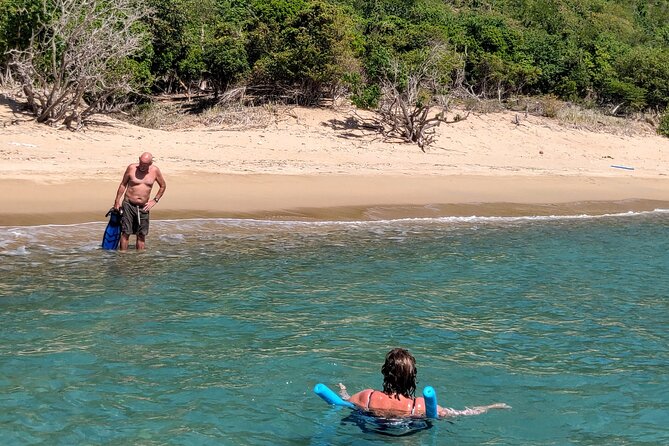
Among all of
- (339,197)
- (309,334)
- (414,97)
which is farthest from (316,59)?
(309,334)

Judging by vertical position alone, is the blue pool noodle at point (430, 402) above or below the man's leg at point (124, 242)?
below

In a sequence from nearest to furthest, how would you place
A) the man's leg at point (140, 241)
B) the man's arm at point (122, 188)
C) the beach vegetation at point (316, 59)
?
1. the man's arm at point (122, 188)
2. the man's leg at point (140, 241)
3. the beach vegetation at point (316, 59)

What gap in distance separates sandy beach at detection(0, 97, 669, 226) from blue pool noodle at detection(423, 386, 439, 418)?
8491mm

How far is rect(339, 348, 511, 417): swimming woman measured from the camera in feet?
17.9

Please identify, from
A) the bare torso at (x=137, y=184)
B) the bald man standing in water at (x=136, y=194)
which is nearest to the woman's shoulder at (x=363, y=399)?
the bald man standing in water at (x=136, y=194)

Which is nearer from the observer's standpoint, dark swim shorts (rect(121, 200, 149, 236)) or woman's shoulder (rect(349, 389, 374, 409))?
woman's shoulder (rect(349, 389, 374, 409))

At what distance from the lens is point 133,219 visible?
1092 centimetres

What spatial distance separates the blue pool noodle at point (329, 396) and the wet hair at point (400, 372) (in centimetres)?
28

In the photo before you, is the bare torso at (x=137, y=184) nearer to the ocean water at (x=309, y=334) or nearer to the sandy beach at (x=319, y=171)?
the ocean water at (x=309, y=334)

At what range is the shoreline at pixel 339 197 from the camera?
13500mm

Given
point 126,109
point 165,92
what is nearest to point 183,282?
point 126,109

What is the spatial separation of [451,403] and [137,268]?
5142 millimetres

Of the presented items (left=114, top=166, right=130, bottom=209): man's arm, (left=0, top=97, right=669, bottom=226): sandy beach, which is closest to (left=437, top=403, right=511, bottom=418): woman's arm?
(left=114, top=166, right=130, bottom=209): man's arm

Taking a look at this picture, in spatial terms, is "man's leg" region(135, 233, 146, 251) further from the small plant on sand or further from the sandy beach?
the small plant on sand
